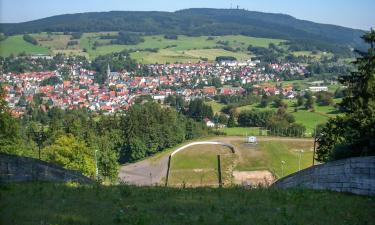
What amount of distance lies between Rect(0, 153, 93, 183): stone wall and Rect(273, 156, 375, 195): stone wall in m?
6.35

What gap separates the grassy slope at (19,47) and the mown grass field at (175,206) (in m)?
158

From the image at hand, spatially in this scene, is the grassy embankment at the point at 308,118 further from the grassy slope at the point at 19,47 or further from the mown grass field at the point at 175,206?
the grassy slope at the point at 19,47

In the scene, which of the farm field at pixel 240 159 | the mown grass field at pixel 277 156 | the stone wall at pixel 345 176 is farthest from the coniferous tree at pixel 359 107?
the mown grass field at pixel 277 156

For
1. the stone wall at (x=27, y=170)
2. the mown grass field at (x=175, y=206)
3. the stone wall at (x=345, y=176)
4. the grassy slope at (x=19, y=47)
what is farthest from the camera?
the grassy slope at (x=19, y=47)

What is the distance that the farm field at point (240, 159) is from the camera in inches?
1738

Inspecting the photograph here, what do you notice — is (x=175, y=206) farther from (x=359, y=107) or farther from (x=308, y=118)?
(x=308, y=118)

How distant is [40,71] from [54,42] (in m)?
42.7

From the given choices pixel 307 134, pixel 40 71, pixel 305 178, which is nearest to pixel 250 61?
pixel 40 71

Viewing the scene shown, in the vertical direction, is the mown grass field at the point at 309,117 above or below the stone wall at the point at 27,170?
below

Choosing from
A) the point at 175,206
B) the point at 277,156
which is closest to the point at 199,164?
the point at 277,156

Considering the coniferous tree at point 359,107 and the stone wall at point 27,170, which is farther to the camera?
the coniferous tree at point 359,107

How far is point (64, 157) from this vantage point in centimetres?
3462

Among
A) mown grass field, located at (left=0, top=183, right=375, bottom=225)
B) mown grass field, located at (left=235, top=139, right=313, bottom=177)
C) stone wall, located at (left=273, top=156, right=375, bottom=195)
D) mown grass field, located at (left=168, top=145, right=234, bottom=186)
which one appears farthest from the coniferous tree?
mown grass field, located at (left=235, top=139, right=313, bottom=177)

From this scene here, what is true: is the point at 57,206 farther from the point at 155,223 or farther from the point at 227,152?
the point at 227,152
